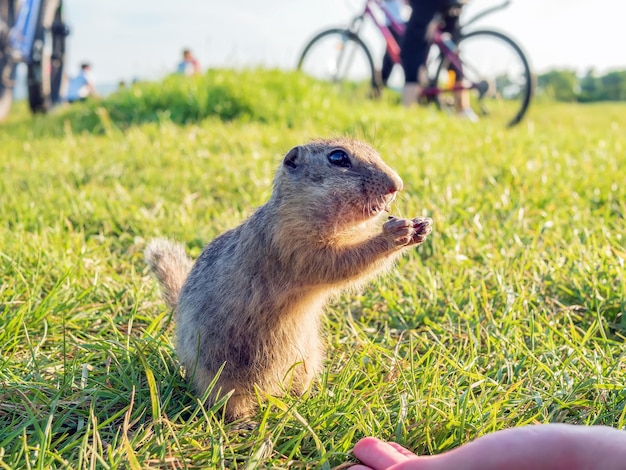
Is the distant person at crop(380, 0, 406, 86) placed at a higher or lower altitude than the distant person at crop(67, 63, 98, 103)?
higher

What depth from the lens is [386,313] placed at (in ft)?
7.89

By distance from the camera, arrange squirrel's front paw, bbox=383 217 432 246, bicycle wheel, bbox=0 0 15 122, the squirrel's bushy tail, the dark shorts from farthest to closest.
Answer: bicycle wheel, bbox=0 0 15 122 → the dark shorts → the squirrel's bushy tail → squirrel's front paw, bbox=383 217 432 246

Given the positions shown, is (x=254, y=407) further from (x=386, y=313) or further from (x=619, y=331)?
(x=619, y=331)

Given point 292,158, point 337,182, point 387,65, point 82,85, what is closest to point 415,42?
point 387,65

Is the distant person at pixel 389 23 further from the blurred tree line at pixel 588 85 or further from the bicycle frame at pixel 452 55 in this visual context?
the blurred tree line at pixel 588 85

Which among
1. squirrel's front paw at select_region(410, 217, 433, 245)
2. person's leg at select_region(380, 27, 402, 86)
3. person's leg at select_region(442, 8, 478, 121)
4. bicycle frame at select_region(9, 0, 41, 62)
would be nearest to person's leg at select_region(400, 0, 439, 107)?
person's leg at select_region(442, 8, 478, 121)

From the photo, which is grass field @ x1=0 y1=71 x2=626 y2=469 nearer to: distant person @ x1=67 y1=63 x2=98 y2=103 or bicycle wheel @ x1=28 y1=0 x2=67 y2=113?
bicycle wheel @ x1=28 y1=0 x2=67 y2=113

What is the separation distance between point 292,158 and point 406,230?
0.46m

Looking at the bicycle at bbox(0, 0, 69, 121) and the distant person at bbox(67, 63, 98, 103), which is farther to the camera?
the distant person at bbox(67, 63, 98, 103)

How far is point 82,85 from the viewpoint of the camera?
486 inches

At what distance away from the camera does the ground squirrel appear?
1.78 metres

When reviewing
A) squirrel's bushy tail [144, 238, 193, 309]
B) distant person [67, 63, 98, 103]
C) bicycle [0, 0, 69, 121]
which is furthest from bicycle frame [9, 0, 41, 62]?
squirrel's bushy tail [144, 238, 193, 309]

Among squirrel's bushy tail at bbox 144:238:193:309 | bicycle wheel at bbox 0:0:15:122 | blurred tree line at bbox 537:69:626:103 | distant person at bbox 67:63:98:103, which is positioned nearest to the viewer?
squirrel's bushy tail at bbox 144:238:193:309

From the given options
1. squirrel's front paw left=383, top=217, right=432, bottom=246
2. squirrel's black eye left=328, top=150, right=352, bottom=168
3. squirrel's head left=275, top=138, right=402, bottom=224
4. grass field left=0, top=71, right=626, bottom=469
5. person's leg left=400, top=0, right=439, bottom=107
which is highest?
person's leg left=400, top=0, right=439, bottom=107
